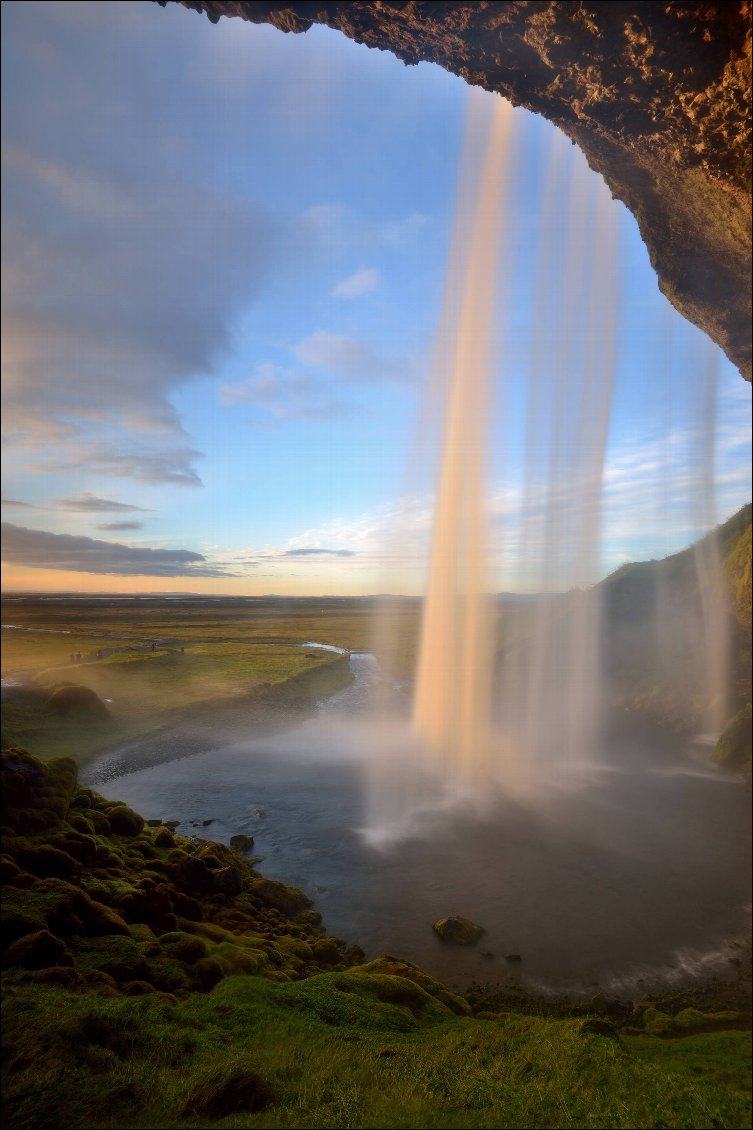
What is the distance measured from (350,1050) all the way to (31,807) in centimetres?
1288

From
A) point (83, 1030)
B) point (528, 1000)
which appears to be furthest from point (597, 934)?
point (83, 1030)

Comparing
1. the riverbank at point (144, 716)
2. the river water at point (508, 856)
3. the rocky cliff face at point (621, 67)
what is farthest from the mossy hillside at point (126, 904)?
the rocky cliff face at point (621, 67)

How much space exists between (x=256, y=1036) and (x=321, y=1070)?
1.67 m

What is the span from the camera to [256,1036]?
9.51 meters

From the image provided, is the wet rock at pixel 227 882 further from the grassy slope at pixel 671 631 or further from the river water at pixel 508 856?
the grassy slope at pixel 671 631

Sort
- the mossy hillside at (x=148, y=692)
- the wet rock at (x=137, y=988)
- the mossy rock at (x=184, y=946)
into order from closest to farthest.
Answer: the wet rock at (x=137, y=988)
the mossy rock at (x=184, y=946)
the mossy hillside at (x=148, y=692)

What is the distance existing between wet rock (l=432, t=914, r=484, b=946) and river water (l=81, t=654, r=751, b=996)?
1.01ft

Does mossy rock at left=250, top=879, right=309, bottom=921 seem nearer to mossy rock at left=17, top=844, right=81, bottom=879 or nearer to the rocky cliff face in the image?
mossy rock at left=17, top=844, right=81, bottom=879

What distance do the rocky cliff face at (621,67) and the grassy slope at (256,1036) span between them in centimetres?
1604

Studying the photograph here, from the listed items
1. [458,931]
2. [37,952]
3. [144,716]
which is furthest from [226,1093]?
[144,716]

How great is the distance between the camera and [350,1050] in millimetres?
9320

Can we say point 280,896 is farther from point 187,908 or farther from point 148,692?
point 148,692

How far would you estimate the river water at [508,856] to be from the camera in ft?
52.0

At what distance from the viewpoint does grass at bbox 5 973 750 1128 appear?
7.25 m
